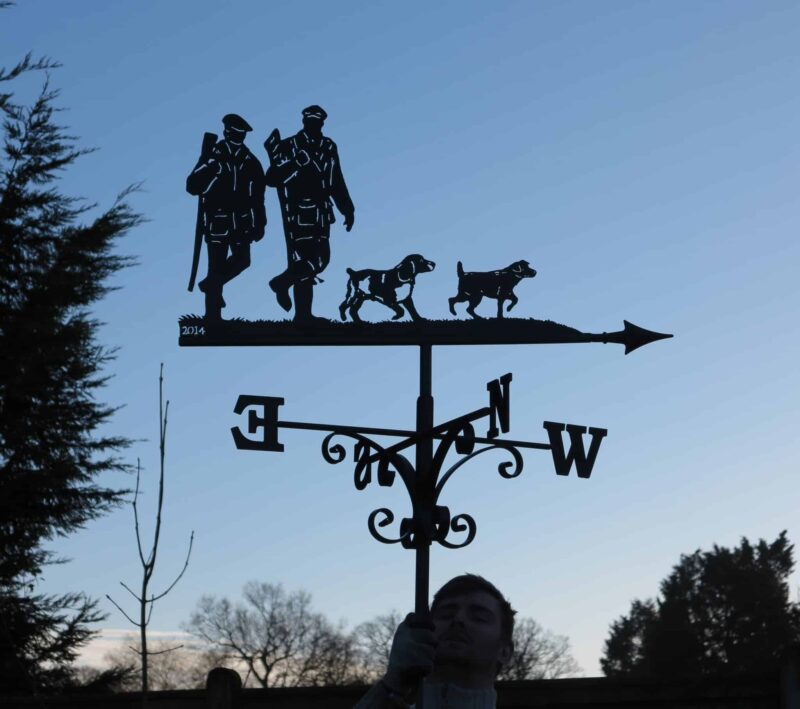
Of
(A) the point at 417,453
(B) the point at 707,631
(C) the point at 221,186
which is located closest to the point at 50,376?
(C) the point at 221,186

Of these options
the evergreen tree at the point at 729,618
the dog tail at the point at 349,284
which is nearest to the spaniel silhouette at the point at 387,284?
the dog tail at the point at 349,284

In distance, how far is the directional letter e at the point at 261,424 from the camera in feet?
17.9

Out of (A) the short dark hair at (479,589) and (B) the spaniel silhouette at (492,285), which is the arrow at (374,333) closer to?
(B) the spaniel silhouette at (492,285)

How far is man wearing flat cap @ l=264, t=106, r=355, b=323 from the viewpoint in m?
5.83

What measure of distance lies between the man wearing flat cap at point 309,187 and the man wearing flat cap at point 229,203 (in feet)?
0.32

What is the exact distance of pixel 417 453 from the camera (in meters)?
5.04

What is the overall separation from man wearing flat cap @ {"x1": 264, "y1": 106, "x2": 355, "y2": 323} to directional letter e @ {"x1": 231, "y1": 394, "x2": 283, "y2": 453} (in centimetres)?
66

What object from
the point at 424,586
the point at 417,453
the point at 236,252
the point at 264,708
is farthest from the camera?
the point at 264,708

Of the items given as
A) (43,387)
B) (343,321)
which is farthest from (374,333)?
(43,387)

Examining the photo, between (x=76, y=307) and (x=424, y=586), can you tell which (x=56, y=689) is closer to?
(x=76, y=307)

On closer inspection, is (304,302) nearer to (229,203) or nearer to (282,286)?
(282,286)

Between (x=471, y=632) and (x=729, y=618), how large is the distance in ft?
112

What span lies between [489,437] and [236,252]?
1.53m

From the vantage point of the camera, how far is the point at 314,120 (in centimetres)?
599
